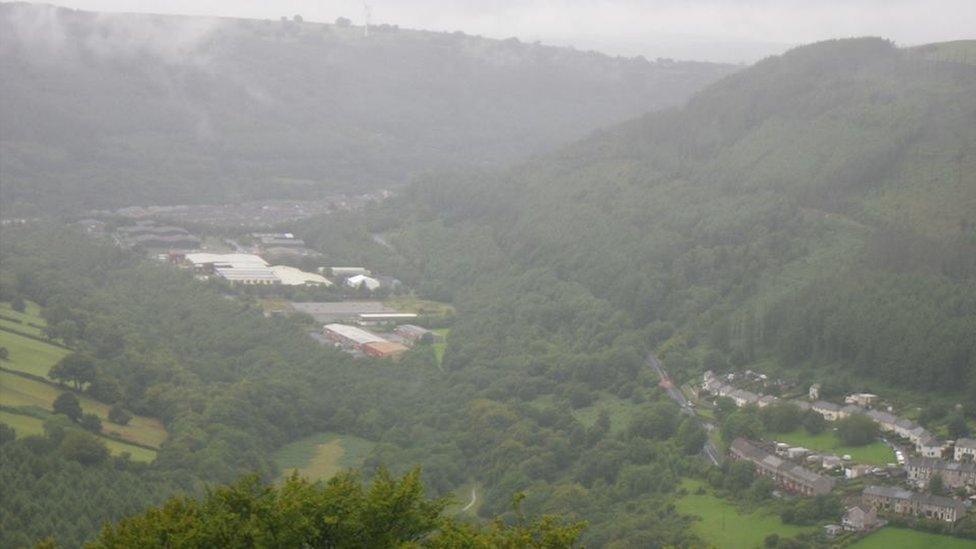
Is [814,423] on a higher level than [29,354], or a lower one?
higher

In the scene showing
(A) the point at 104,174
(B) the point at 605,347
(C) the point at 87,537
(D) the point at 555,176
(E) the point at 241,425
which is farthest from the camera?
(A) the point at 104,174

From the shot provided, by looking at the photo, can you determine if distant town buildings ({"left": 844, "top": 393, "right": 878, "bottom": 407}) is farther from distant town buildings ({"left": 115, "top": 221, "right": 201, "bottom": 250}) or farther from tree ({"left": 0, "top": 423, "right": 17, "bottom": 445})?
distant town buildings ({"left": 115, "top": 221, "right": 201, "bottom": 250})

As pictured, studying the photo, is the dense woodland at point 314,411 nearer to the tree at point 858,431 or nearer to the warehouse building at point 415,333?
the warehouse building at point 415,333

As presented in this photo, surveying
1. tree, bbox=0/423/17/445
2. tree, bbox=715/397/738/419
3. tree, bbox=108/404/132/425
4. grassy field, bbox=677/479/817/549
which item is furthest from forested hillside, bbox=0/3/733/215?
grassy field, bbox=677/479/817/549

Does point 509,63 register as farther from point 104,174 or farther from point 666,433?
point 666,433

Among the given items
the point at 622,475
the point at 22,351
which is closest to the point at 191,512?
the point at 622,475

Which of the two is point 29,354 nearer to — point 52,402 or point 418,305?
point 52,402

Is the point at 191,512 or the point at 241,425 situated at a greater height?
the point at 191,512

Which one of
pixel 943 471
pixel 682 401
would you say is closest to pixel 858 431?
pixel 943 471
